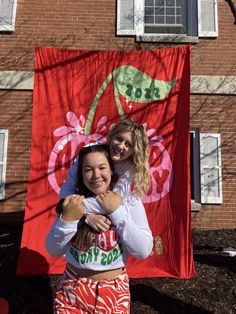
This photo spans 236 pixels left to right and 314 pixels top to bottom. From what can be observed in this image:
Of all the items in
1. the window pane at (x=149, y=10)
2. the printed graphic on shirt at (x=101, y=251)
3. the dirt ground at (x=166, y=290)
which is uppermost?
the window pane at (x=149, y=10)

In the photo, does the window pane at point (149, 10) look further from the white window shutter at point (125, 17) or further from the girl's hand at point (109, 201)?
the girl's hand at point (109, 201)

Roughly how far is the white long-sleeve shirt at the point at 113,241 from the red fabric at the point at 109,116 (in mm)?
2961

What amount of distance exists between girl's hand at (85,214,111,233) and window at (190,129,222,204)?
582 centimetres

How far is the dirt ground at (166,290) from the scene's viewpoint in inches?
157

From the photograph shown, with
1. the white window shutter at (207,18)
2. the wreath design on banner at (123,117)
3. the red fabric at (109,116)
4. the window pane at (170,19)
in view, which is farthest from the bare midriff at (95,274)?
the window pane at (170,19)

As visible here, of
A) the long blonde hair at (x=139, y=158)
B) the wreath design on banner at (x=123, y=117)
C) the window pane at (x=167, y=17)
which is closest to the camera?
the long blonde hair at (x=139, y=158)

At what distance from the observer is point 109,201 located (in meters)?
1.86

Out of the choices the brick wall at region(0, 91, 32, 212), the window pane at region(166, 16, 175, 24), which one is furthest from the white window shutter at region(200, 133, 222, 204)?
the brick wall at region(0, 91, 32, 212)

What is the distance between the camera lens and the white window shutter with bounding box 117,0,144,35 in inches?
309

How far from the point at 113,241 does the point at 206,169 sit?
19.1ft

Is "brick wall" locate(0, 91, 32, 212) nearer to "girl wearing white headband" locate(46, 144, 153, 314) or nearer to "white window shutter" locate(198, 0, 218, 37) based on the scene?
"white window shutter" locate(198, 0, 218, 37)

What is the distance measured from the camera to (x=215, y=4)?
26.3 ft

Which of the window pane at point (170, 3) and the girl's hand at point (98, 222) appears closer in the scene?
the girl's hand at point (98, 222)

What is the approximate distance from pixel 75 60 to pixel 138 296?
3.31 metres
